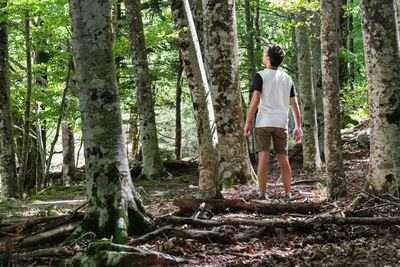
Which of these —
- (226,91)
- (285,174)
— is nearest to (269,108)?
(285,174)

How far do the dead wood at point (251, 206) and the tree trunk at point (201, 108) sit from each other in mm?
292

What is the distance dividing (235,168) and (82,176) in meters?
11.9

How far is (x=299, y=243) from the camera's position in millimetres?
3715

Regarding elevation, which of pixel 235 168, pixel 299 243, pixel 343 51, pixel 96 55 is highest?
pixel 343 51

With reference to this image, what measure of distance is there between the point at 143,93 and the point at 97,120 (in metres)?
Result: 8.16

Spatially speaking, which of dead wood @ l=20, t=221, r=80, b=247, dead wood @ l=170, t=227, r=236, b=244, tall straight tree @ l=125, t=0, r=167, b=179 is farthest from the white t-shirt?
tall straight tree @ l=125, t=0, r=167, b=179

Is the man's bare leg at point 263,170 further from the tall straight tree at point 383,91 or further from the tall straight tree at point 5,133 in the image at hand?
the tall straight tree at point 5,133

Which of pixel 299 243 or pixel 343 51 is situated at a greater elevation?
pixel 343 51

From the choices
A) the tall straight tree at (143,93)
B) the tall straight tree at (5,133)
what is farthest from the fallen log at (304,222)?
the tall straight tree at (5,133)

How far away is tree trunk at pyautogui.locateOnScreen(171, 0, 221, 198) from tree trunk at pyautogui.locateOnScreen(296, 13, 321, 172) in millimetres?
6386

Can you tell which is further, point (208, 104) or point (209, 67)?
point (209, 67)

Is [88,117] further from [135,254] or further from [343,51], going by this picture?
[343,51]

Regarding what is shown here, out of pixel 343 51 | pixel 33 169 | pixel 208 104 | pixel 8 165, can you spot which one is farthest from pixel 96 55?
pixel 33 169

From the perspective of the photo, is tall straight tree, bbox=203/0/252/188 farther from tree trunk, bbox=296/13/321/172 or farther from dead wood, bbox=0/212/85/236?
tree trunk, bbox=296/13/321/172
